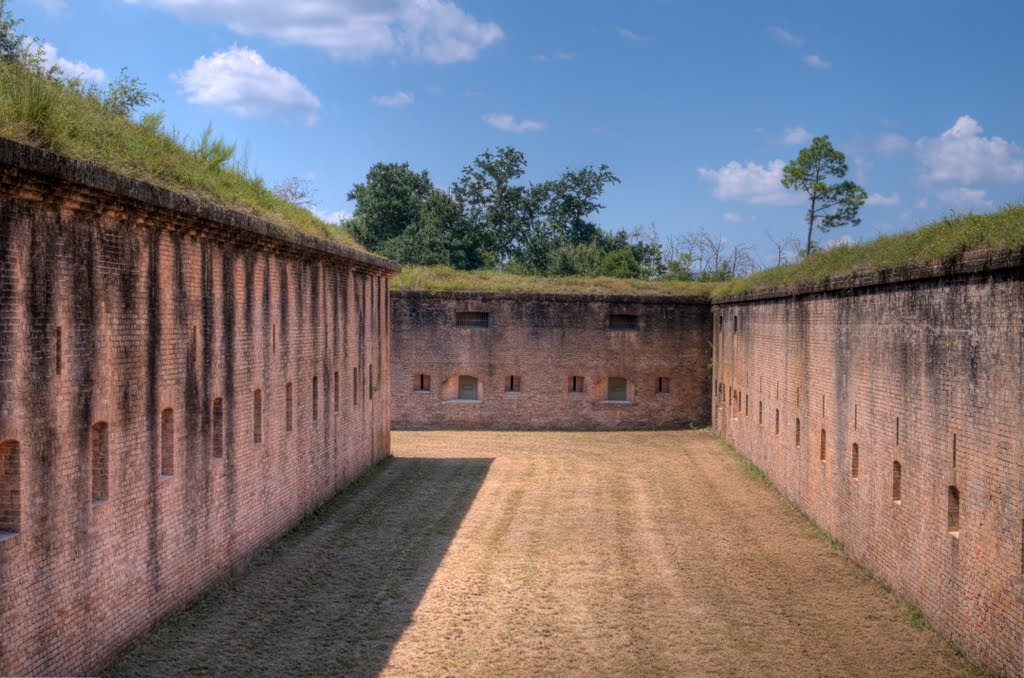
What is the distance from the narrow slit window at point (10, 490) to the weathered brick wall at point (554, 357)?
1846 cm

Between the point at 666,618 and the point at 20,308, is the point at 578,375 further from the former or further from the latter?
the point at 20,308

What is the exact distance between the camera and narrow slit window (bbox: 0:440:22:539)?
6582 millimetres

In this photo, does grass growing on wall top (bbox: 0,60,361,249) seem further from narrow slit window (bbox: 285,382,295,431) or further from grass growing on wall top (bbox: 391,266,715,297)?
grass growing on wall top (bbox: 391,266,715,297)

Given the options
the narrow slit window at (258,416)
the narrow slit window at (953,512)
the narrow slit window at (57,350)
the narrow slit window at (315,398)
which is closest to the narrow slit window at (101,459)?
the narrow slit window at (57,350)

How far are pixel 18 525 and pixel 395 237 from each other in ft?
128

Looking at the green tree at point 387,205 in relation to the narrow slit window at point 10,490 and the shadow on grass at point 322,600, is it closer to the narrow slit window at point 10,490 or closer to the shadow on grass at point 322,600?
the shadow on grass at point 322,600

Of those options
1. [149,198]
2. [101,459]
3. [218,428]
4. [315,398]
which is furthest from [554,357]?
[101,459]

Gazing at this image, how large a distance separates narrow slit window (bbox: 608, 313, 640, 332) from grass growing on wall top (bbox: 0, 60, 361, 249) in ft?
38.8

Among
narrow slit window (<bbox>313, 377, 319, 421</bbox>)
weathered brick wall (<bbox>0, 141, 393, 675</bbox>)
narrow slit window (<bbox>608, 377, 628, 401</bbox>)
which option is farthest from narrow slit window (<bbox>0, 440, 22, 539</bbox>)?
narrow slit window (<bbox>608, 377, 628, 401</bbox>)

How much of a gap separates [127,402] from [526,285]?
1834 cm

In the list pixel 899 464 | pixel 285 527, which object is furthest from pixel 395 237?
pixel 899 464

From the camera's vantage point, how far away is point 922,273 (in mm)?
9586

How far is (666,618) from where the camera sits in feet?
31.8

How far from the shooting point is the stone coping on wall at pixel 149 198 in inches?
253
